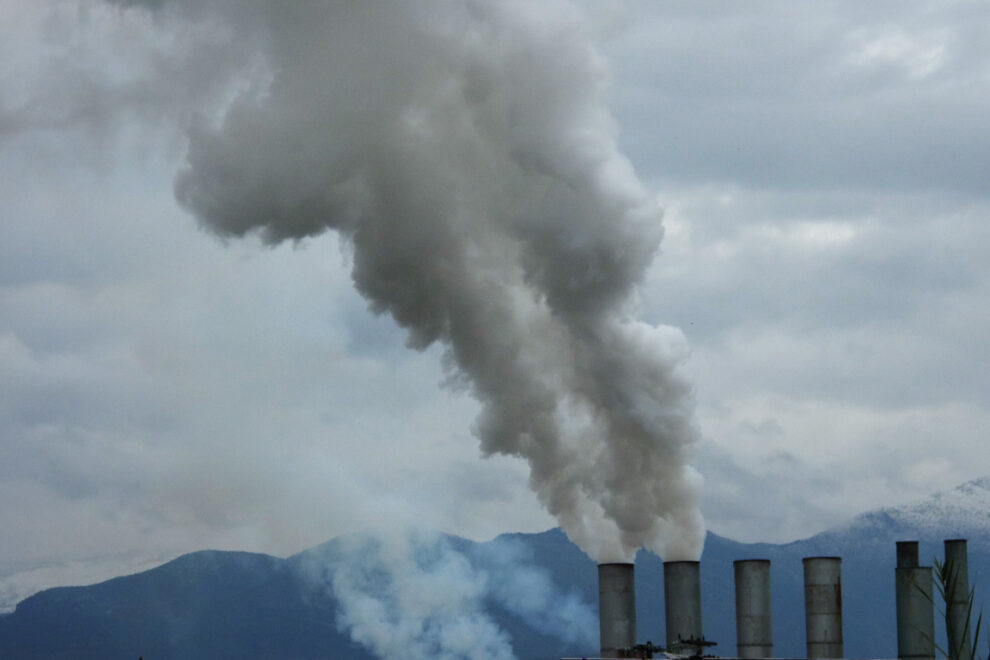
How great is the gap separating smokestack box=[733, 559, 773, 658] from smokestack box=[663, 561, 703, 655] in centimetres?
195

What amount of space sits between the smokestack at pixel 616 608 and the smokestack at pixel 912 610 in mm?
12272

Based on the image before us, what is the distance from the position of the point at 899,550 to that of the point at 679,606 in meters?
11.9

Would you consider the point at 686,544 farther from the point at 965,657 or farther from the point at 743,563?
the point at 965,657

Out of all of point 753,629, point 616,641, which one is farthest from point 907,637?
point 616,641

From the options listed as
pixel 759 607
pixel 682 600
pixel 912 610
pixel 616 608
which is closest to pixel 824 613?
pixel 759 607

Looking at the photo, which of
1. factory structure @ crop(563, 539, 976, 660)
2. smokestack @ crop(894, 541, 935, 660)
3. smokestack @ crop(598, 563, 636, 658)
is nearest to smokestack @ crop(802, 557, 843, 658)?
factory structure @ crop(563, 539, 976, 660)

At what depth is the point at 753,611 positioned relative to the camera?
62.9 metres

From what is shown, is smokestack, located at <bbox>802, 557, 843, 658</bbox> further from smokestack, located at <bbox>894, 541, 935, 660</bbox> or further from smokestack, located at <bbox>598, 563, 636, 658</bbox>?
smokestack, located at <bbox>598, 563, 636, 658</bbox>

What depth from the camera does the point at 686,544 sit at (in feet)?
227

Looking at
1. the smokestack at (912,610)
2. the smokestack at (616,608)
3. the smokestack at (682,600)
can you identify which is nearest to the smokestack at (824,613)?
the smokestack at (912,610)

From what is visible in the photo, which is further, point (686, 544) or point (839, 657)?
point (686, 544)

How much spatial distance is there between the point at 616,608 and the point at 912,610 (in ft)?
45.5

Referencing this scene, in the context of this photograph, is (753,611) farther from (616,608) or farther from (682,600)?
(616,608)

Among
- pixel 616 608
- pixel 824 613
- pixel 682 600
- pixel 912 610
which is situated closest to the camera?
pixel 824 613
